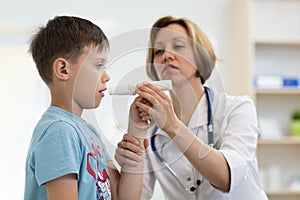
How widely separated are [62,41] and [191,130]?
0.41m

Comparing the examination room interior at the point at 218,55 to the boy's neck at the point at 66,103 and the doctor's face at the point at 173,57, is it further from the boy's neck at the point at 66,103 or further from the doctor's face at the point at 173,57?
the boy's neck at the point at 66,103

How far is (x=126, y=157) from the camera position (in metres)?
1.17

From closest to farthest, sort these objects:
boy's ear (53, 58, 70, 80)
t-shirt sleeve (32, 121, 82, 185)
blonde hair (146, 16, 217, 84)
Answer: t-shirt sleeve (32, 121, 82, 185), boy's ear (53, 58, 70, 80), blonde hair (146, 16, 217, 84)

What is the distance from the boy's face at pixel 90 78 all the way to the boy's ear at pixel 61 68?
17mm

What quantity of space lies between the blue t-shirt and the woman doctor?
0.30 ft

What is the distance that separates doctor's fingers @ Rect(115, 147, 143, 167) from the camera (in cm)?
116

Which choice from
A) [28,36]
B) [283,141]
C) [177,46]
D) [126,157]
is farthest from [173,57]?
[28,36]

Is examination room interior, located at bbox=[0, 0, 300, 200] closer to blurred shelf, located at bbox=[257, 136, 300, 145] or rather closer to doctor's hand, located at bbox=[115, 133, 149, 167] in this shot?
blurred shelf, located at bbox=[257, 136, 300, 145]

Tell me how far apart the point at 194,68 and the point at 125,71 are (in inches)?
13.5

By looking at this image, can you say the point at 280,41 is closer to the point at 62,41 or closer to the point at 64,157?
the point at 62,41

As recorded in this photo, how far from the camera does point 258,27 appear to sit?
363 centimetres

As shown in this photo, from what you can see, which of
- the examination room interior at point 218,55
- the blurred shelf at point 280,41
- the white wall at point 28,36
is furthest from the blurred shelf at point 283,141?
the blurred shelf at point 280,41

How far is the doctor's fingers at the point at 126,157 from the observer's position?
116 centimetres

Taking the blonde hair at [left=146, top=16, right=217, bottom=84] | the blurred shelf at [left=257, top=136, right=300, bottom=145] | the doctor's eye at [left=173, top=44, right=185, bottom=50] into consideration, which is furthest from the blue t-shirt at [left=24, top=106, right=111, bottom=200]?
the blurred shelf at [left=257, top=136, right=300, bottom=145]
